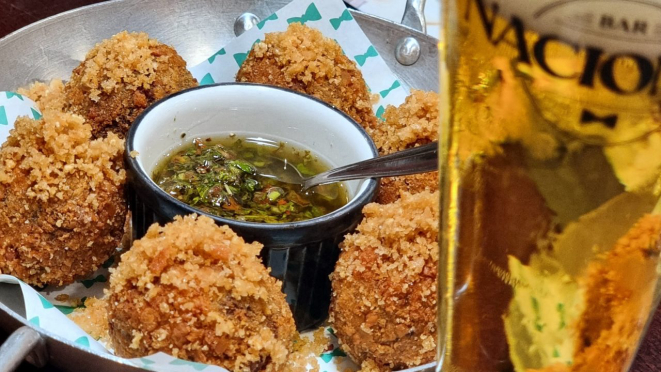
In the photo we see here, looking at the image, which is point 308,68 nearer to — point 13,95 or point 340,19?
point 340,19

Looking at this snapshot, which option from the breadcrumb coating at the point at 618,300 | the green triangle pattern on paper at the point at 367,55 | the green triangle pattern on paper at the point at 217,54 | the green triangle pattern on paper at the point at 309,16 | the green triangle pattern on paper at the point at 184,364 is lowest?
the green triangle pattern on paper at the point at 184,364

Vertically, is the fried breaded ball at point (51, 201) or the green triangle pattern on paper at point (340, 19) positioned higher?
the green triangle pattern on paper at point (340, 19)

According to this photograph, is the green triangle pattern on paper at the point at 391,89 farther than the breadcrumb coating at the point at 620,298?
Yes

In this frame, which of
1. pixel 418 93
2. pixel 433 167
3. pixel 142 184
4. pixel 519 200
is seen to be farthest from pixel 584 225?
pixel 418 93

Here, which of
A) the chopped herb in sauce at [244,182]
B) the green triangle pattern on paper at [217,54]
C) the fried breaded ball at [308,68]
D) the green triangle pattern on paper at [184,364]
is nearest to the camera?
the green triangle pattern on paper at [184,364]

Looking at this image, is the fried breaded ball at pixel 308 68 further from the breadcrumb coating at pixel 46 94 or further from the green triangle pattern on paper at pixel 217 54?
the breadcrumb coating at pixel 46 94

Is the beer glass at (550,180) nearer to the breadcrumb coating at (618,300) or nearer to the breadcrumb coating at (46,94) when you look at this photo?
the breadcrumb coating at (618,300)

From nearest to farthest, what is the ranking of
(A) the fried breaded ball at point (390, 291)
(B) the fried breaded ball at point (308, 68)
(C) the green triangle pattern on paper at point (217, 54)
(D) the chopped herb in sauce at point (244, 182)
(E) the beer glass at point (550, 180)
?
(E) the beer glass at point (550, 180)
(A) the fried breaded ball at point (390, 291)
(D) the chopped herb in sauce at point (244, 182)
(B) the fried breaded ball at point (308, 68)
(C) the green triangle pattern on paper at point (217, 54)

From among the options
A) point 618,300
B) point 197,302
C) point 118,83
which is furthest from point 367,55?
point 618,300

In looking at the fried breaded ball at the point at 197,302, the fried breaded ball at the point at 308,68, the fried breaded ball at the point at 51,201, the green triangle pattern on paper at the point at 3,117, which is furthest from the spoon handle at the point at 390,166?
the green triangle pattern on paper at the point at 3,117
